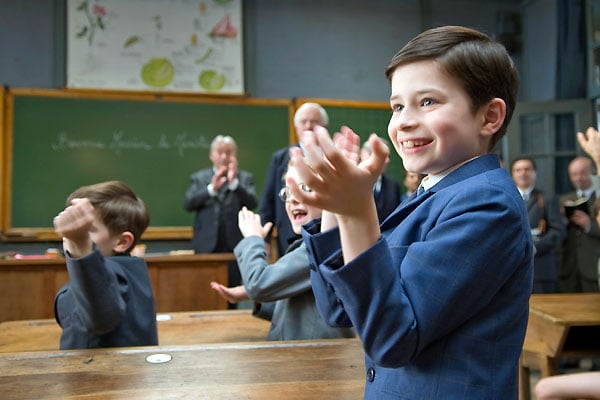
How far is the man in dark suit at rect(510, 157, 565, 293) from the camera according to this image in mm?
3910

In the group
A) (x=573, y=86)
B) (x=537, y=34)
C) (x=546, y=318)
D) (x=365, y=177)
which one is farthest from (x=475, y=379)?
(x=537, y=34)

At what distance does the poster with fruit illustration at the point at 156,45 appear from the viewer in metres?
5.23

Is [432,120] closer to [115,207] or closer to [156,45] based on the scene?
[115,207]

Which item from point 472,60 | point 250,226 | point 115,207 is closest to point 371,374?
point 472,60

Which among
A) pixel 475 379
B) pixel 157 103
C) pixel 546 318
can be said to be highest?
pixel 157 103

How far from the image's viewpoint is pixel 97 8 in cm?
529

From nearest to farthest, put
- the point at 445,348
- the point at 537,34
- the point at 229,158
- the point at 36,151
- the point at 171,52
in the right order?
the point at 445,348 < the point at 229,158 < the point at 36,151 < the point at 171,52 < the point at 537,34

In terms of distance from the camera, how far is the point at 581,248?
13.3 feet

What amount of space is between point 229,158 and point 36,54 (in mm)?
2344

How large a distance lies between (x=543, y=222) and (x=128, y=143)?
3.64 meters

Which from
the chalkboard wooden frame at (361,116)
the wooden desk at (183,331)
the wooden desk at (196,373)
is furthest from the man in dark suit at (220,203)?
the wooden desk at (196,373)

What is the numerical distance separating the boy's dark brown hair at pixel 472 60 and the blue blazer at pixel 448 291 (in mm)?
115

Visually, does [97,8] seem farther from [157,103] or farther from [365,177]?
[365,177]

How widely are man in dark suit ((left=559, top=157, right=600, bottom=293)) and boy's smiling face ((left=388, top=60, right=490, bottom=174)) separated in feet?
11.3
